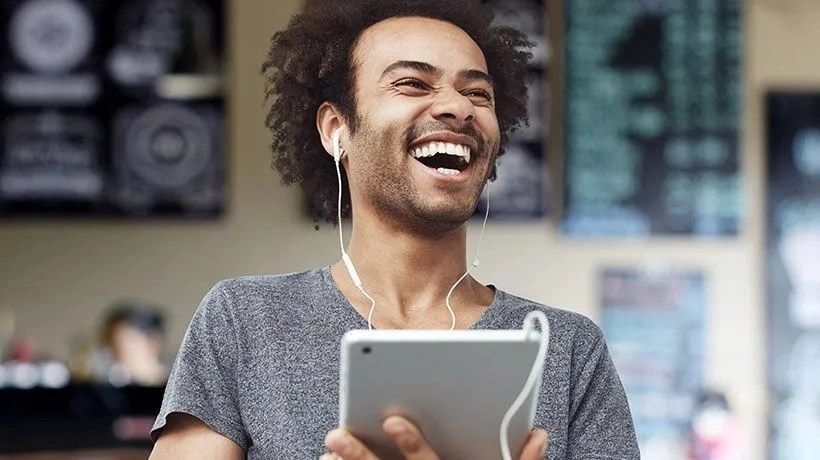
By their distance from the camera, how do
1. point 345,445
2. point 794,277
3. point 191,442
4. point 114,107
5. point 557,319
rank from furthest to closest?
1. point 794,277
2. point 114,107
3. point 557,319
4. point 191,442
5. point 345,445

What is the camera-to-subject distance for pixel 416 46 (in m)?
1.45

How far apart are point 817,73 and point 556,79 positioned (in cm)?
83

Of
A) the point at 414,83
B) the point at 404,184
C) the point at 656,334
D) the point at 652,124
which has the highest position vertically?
the point at 652,124

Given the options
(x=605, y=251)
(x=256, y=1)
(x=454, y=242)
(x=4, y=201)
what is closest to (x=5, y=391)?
(x=4, y=201)

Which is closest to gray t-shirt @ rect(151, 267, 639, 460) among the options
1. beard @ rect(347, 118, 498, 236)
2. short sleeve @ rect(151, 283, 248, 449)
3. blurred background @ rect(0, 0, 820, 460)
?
short sleeve @ rect(151, 283, 248, 449)

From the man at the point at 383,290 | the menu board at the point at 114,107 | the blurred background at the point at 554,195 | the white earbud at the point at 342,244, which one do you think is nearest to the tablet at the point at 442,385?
the man at the point at 383,290

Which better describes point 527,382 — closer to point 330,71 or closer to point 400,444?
point 400,444

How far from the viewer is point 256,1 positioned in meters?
4.36

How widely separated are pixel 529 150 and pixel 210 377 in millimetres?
3197

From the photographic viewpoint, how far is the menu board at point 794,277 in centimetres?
441

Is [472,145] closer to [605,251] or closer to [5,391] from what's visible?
[5,391]

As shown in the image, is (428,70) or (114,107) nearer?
(428,70)

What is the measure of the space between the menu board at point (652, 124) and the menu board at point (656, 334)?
0.53 feet

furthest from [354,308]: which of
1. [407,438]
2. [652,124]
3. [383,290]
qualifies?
[652,124]
